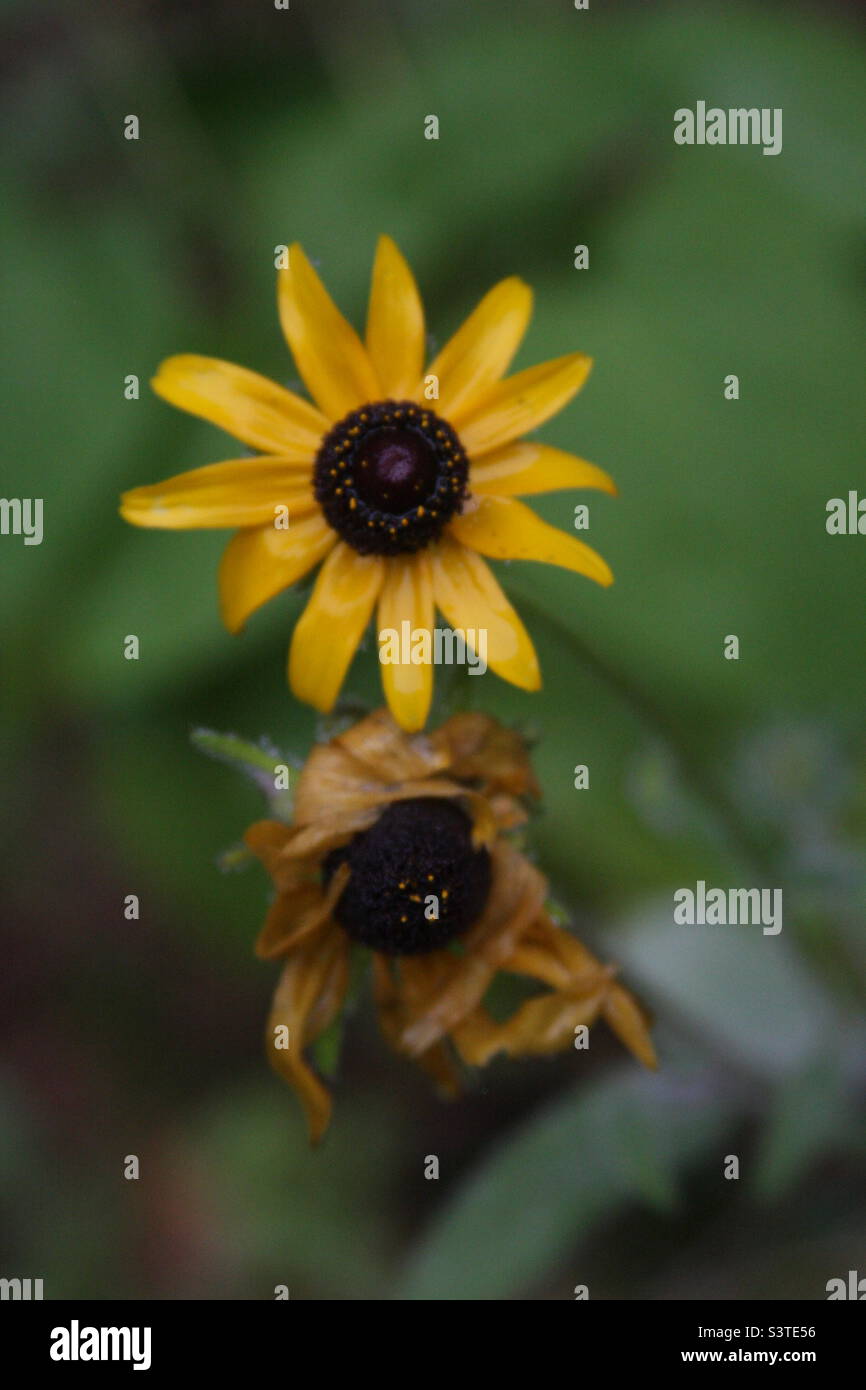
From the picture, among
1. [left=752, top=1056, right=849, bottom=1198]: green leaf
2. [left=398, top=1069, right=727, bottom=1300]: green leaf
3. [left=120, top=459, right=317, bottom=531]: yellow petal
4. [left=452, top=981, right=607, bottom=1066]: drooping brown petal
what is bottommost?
[left=398, top=1069, right=727, bottom=1300]: green leaf

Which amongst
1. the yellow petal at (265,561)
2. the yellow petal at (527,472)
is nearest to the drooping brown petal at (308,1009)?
the yellow petal at (265,561)

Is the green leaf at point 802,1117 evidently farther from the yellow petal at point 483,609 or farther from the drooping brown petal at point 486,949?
the yellow petal at point 483,609

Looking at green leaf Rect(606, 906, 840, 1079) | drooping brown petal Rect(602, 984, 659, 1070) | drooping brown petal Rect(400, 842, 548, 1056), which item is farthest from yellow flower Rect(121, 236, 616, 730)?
green leaf Rect(606, 906, 840, 1079)

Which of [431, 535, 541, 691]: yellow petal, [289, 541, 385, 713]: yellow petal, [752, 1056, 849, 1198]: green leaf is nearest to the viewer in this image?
[431, 535, 541, 691]: yellow petal

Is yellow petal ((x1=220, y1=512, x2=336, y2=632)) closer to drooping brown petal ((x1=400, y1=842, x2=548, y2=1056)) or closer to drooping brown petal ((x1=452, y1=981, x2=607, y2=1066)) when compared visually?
drooping brown petal ((x1=400, y1=842, x2=548, y2=1056))

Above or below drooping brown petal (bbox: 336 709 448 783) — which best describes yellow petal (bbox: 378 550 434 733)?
above

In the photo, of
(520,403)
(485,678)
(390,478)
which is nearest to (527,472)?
(520,403)

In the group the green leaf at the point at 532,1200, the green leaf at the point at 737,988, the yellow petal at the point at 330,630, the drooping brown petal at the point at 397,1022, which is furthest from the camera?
the green leaf at the point at 737,988
